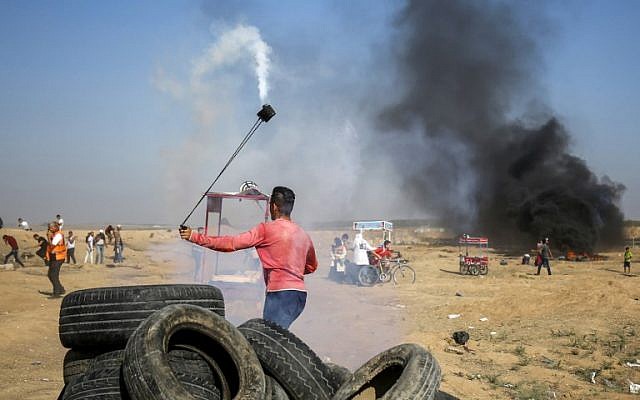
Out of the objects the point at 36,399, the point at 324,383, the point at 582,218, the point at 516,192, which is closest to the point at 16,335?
the point at 36,399

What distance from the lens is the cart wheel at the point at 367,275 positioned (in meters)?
20.6

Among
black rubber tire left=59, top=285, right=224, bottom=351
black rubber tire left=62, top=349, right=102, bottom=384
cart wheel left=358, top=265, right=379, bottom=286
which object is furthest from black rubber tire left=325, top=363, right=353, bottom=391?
cart wheel left=358, top=265, right=379, bottom=286

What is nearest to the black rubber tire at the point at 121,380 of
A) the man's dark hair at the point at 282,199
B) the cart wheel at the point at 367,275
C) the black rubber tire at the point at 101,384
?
the black rubber tire at the point at 101,384

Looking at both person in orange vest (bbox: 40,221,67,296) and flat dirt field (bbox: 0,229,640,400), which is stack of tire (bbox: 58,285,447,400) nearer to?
flat dirt field (bbox: 0,229,640,400)

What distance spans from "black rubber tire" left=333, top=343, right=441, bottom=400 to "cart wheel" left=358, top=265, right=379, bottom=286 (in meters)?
16.0

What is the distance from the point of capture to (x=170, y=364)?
13.5 feet

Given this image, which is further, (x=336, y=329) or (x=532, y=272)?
(x=532, y=272)

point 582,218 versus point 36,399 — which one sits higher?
point 582,218

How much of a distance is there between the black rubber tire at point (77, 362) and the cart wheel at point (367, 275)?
1583 cm

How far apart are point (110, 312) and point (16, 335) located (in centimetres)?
687

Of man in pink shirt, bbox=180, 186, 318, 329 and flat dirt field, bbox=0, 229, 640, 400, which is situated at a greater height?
man in pink shirt, bbox=180, 186, 318, 329

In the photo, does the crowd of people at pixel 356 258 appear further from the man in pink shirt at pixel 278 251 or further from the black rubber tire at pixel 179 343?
the black rubber tire at pixel 179 343

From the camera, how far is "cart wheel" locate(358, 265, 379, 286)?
810 inches

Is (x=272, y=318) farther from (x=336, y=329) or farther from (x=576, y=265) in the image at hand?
(x=576, y=265)
